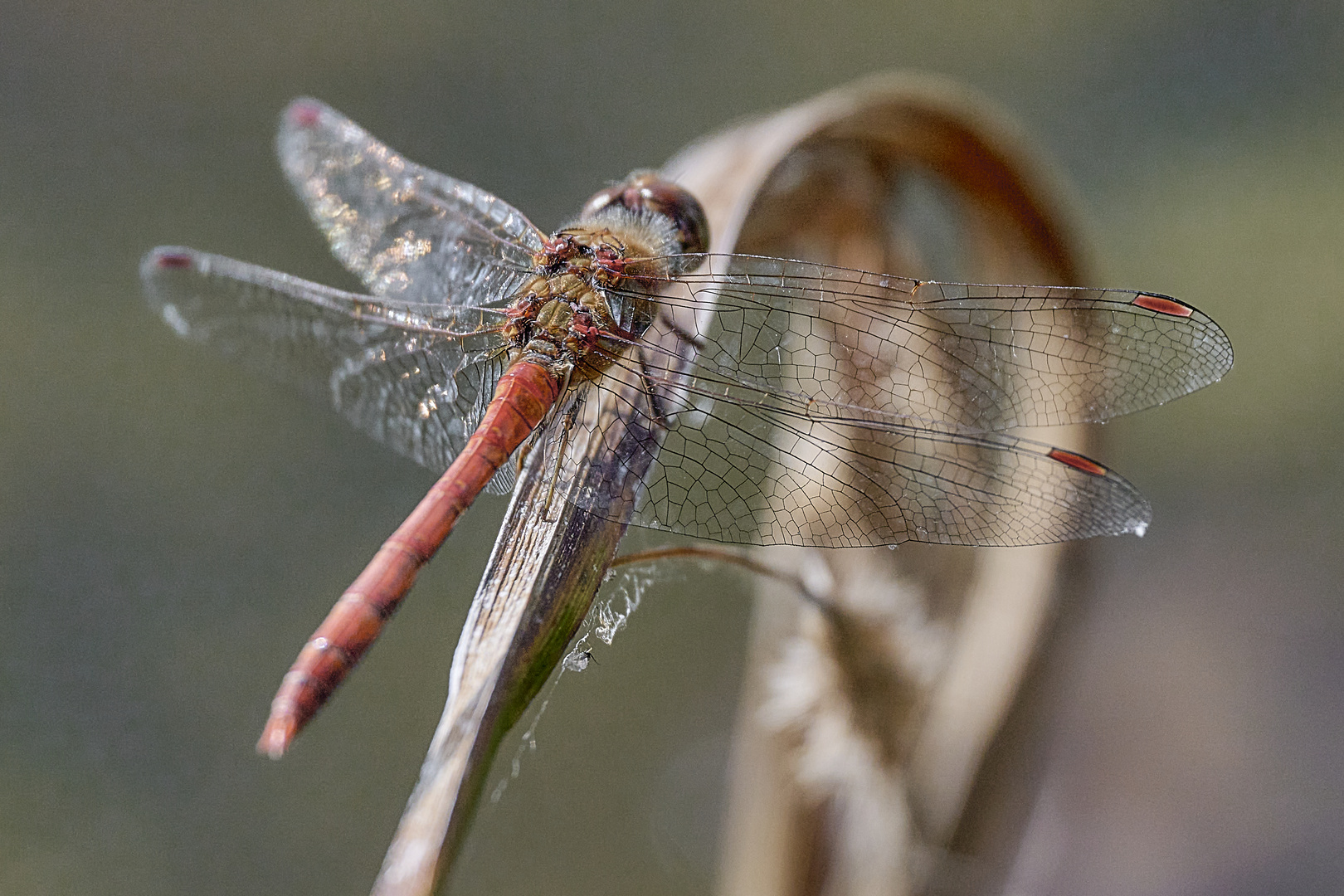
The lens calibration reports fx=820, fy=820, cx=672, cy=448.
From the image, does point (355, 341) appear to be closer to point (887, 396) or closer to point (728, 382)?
point (728, 382)

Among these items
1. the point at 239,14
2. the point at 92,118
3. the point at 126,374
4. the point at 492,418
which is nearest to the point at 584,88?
the point at 239,14

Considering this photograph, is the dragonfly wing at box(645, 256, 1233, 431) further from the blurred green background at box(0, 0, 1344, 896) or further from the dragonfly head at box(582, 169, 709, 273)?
the blurred green background at box(0, 0, 1344, 896)

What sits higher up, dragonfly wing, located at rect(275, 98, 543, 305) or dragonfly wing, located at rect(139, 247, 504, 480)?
dragonfly wing, located at rect(275, 98, 543, 305)

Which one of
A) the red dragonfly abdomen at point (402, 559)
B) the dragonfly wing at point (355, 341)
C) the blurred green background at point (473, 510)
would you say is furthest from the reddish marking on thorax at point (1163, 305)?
the blurred green background at point (473, 510)

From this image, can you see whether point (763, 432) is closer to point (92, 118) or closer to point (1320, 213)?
point (1320, 213)

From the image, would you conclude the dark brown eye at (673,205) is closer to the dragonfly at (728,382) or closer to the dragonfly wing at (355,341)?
the dragonfly at (728,382)

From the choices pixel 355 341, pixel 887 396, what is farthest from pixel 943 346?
pixel 355 341

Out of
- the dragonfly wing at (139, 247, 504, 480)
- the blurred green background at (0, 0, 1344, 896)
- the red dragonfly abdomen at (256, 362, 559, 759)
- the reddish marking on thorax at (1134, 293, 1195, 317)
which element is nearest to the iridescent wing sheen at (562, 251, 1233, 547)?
the reddish marking on thorax at (1134, 293, 1195, 317)
